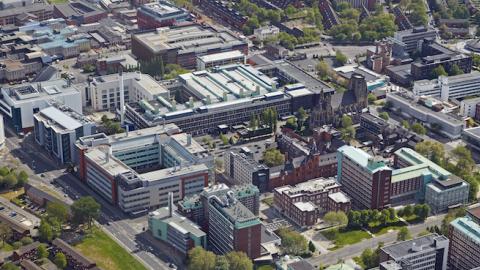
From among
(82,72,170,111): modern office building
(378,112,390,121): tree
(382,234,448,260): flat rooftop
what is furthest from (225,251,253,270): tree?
(378,112,390,121): tree

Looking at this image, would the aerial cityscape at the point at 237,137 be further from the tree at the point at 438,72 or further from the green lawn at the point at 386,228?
the tree at the point at 438,72

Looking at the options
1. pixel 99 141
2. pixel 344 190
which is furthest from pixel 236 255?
pixel 99 141

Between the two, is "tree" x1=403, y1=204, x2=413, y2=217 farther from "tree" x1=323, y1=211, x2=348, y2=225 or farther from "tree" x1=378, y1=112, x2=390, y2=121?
"tree" x1=378, y1=112, x2=390, y2=121

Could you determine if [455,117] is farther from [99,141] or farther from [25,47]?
[25,47]

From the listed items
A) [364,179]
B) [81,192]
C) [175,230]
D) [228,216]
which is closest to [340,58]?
[364,179]

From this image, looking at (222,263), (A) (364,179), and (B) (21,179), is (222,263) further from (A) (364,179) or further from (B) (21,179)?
(B) (21,179)

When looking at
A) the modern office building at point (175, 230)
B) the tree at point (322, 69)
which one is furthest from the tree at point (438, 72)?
the modern office building at point (175, 230)

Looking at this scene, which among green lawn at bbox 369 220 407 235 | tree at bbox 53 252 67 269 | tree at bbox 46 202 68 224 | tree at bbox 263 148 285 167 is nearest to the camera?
tree at bbox 53 252 67 269
